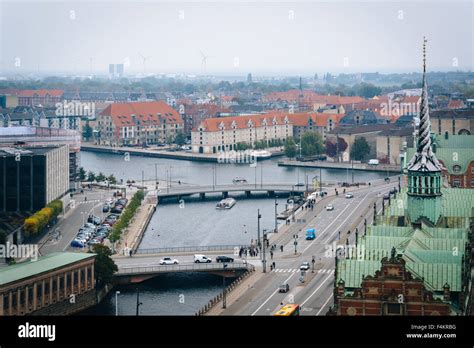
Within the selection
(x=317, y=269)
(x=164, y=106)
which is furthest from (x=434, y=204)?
(x=164, y=106)

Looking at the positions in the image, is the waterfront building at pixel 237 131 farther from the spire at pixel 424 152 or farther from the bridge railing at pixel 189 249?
the spire at pixel 424 152

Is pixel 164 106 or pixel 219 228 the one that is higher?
pixel 164 106

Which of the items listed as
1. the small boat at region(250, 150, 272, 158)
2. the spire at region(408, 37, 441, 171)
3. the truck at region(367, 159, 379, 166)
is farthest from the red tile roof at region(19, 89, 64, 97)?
the spire at region(408, 37, 441, 171)

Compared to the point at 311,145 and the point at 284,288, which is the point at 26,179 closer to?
the point at 284,288

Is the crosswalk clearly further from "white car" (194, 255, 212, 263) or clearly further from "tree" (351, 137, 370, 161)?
"tree" (351, 137, 370, 161)

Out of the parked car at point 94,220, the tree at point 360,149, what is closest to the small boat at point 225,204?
the parked car at point 94,220
